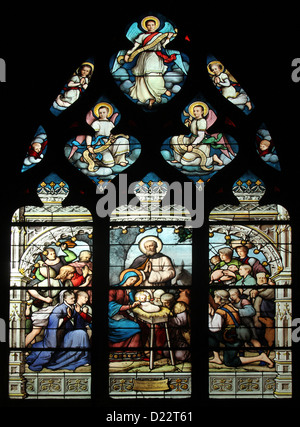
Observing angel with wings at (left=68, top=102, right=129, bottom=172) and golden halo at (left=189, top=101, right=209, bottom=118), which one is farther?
golden halo at (left=189, top=101, right=209, bottom=118)

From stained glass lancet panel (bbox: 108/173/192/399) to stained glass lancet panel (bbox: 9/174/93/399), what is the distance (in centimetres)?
27

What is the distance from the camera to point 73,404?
7.39 metres

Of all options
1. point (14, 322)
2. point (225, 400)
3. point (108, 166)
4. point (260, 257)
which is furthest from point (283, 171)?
point (14, 322)

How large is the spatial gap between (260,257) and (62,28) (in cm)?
292

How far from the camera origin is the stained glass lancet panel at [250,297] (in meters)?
7.49

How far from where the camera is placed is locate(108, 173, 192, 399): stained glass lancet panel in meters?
7.50

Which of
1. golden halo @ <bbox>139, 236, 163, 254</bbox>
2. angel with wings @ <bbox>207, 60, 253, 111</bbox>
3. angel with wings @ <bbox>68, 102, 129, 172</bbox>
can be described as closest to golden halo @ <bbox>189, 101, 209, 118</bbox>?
angel with wings @ <bbox>207, 60, 253, 111</bbox>

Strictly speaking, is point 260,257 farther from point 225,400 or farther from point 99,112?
point 99,112

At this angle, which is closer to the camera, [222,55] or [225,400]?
[225,400]

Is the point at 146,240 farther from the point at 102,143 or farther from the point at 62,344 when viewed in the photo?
the point at 62,344

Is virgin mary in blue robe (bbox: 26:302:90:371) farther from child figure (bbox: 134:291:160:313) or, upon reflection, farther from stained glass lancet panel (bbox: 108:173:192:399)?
child figure (bbox: 134:291:160:313)

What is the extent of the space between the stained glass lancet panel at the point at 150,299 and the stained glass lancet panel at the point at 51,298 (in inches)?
10.5

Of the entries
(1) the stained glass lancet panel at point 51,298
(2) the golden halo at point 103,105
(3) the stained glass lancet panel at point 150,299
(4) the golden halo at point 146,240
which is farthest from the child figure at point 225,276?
(2) the golden halo at point 103,105
